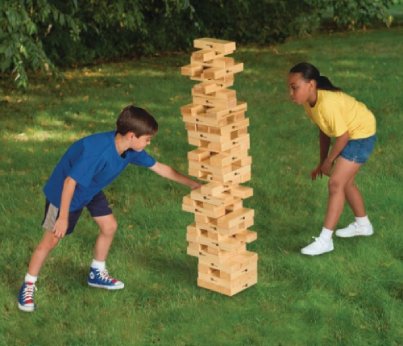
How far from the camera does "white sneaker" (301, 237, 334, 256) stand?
7453 millimetres

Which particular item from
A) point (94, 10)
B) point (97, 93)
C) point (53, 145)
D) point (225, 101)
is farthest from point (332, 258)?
point (94, 10)

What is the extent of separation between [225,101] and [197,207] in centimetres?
77

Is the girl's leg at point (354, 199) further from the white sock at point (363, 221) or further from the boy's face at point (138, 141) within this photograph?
the boy's face at point (138, 141)

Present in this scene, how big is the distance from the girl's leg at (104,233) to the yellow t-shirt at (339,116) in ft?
5.49

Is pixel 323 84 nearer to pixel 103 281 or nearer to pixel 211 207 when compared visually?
pixel 211 207

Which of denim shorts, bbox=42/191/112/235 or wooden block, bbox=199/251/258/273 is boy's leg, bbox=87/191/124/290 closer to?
denim shorts, bbox=42/191/112/235

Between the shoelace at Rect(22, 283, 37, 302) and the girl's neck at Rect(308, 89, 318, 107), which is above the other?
the girl's neck at Rect(308, 89, 318, 107)

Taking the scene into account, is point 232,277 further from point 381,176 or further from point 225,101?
point 381,176

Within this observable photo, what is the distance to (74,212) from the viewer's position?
6.59 meters

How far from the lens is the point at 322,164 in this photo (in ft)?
24.3

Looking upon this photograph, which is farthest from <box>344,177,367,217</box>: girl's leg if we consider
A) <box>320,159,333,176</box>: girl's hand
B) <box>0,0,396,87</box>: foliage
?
<box>0,0,396,87</box>: foliage

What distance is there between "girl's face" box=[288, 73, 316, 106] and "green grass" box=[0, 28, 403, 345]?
121cm

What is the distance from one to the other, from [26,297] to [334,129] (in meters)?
2.48

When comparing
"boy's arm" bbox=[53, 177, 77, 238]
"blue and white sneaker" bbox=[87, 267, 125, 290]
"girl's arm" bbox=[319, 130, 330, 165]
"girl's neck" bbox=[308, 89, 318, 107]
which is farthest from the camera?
"girl's arm" bbox=[319, 130, 330, 165]
